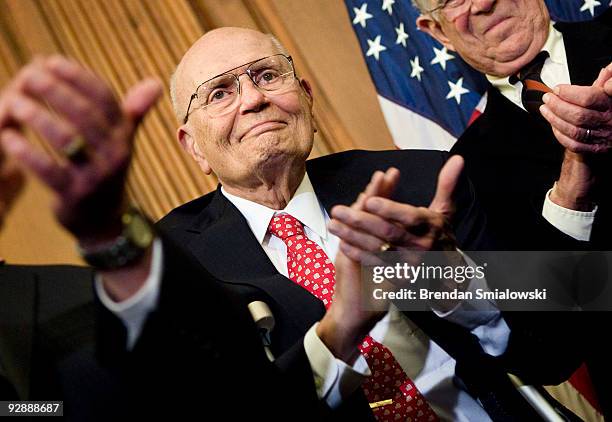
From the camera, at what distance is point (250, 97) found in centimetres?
230

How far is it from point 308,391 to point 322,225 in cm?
79

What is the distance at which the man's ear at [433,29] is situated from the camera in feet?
10.1

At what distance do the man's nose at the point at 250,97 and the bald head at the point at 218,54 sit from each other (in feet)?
0.24

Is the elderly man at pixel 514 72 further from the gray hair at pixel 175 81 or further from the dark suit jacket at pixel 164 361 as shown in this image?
the dark suit jacket at pixel 164 361

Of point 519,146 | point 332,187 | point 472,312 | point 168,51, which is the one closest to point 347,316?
point 472,312

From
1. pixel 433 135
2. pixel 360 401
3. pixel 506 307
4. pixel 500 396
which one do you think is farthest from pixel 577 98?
pixel 433 135

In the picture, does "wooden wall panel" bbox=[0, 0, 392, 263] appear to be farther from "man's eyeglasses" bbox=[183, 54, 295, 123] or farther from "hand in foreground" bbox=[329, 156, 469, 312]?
"hand in foreground" bbox=[329, 156, 469, 312]

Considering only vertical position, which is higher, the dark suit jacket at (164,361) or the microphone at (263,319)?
the dark suit jacket at (164,361)

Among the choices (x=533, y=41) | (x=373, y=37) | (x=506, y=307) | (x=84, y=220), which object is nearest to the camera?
(x=84, y=220)

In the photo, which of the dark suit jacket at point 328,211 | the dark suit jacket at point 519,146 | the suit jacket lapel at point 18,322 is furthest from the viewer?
the dark suit jacket at point 519,146

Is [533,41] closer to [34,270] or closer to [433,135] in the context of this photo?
[433,135]

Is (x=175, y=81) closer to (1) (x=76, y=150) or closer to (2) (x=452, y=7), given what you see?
(2) (x=452, y=7)

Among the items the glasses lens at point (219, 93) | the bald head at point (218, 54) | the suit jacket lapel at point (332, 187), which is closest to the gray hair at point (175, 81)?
the bald head at point (218, 54)

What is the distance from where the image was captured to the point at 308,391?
1550 mm
